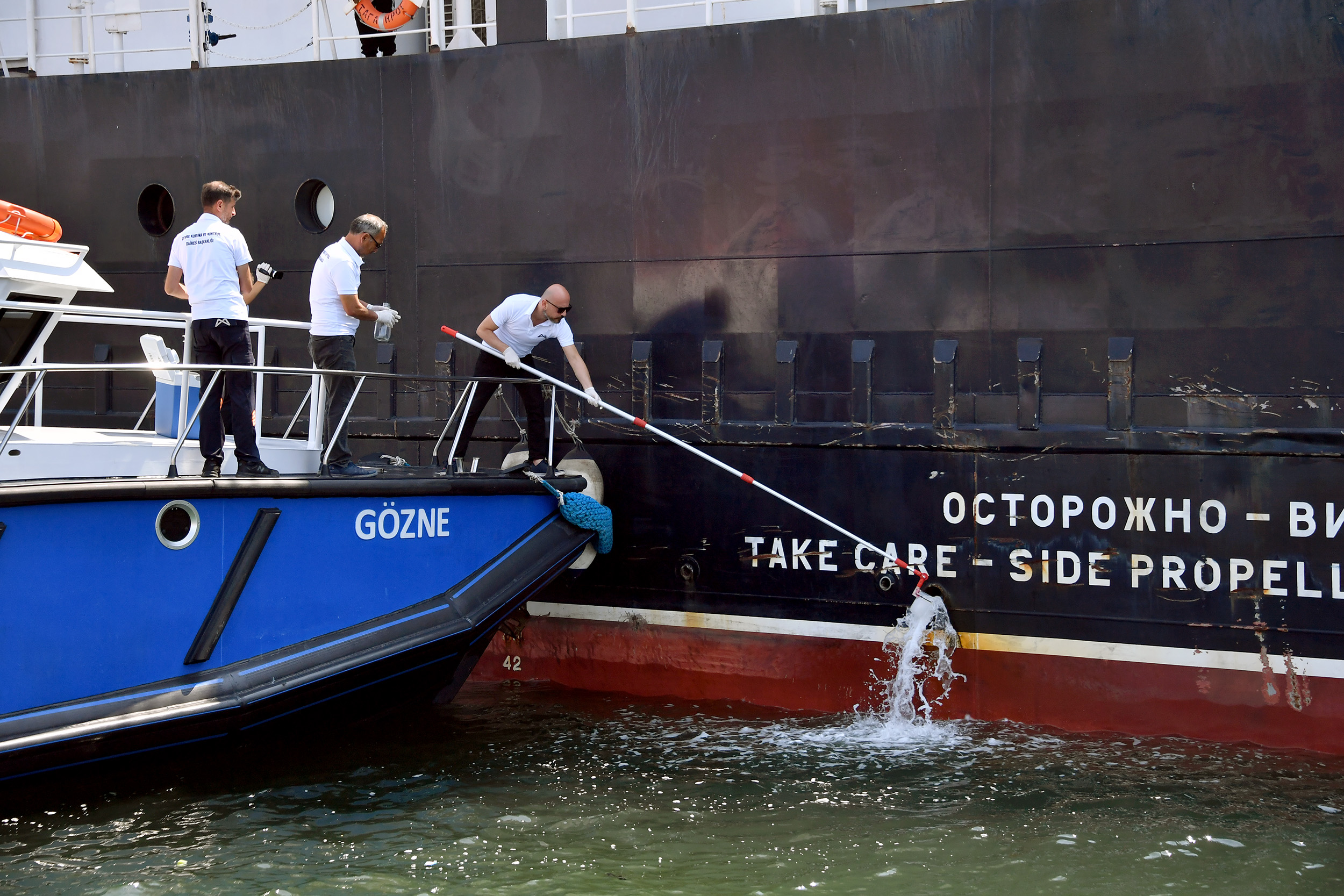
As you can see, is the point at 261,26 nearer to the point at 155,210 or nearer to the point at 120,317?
the point at 155,210

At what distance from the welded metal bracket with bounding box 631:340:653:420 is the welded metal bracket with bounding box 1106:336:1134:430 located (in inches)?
91.1

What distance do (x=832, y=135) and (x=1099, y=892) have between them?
148 inches

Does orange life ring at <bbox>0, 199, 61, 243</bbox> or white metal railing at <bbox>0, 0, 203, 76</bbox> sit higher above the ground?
white metal railing at <bbox>0, 0, 203, 76</bbox>

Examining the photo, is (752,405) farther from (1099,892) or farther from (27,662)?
(27,662)

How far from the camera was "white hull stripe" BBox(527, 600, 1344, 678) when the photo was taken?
5.23 meters

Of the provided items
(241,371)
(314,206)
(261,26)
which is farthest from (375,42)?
(241,371)

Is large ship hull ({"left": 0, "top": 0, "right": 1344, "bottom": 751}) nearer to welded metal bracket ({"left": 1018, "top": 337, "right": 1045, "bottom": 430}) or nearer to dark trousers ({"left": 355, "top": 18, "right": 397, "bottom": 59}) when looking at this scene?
welded metal bracket ({"left": 1018, "top": 337, "right": 1045, "bottom": 430})

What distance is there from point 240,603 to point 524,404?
79.0 inches

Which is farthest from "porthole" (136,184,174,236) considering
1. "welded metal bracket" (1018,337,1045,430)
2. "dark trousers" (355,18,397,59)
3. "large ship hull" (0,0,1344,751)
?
"welded metal bracket" (1018,337,1045,430)

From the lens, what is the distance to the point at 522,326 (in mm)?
Result: 6273

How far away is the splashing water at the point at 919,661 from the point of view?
572 cm

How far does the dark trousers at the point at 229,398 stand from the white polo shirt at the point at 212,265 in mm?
52

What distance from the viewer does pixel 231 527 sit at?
192 inches

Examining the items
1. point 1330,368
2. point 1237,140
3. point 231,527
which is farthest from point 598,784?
point 1237,140
